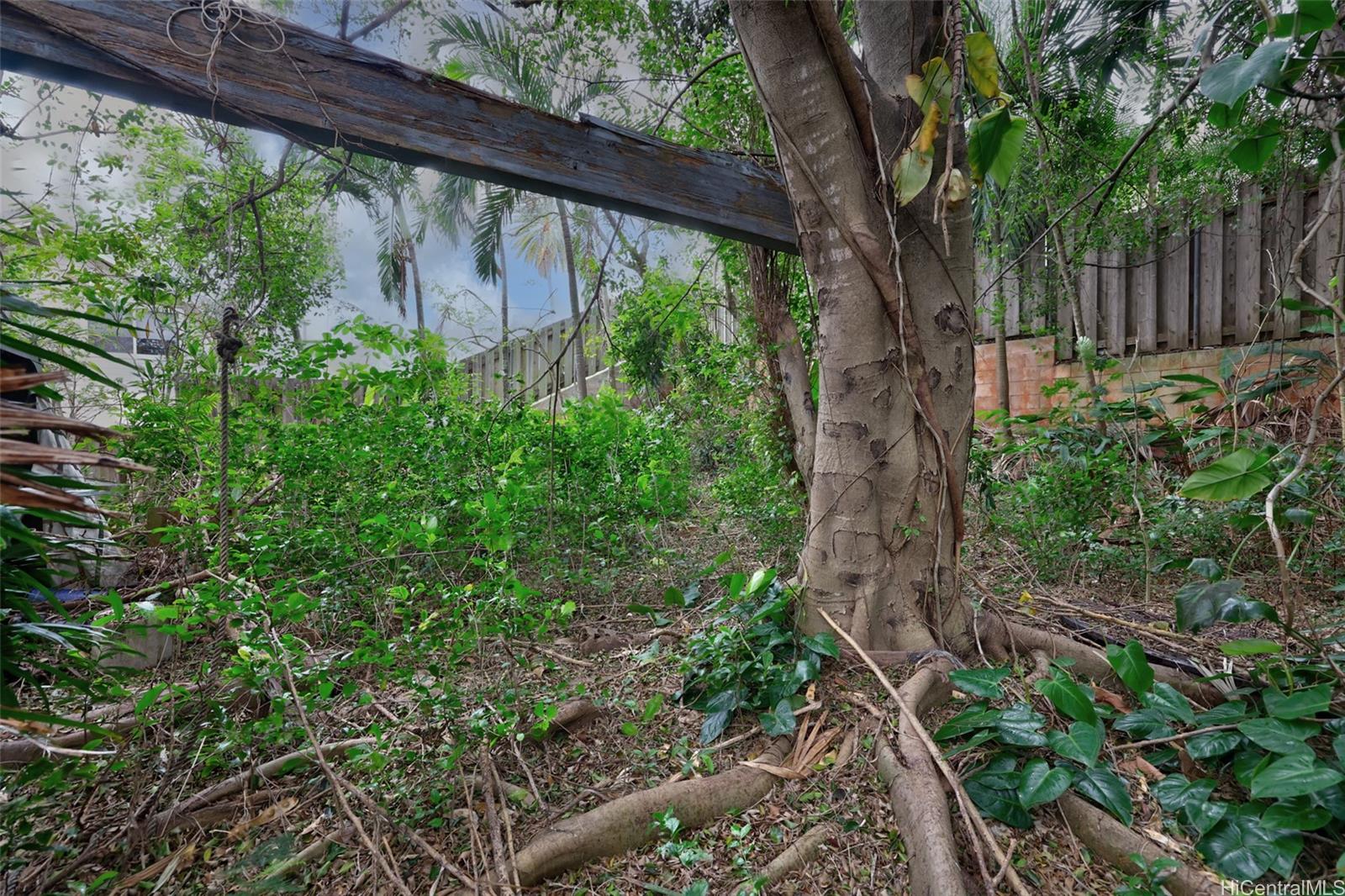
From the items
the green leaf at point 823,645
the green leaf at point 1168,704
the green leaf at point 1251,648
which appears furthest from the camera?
the green leaf at point 823,645

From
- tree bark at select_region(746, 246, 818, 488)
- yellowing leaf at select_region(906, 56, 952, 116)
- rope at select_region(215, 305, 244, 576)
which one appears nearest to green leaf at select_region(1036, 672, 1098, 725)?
tree bark at select_region(746, 246, 818, 488)

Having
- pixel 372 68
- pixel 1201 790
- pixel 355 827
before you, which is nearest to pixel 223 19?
pixel 372 68

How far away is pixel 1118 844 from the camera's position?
4.50ft

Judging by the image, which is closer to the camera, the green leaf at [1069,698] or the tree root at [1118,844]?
the tree root at [1118,844]

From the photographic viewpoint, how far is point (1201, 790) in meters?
1.38

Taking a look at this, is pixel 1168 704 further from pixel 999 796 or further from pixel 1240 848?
pixel 999 796

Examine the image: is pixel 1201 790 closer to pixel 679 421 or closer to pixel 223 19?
pixel 223 19

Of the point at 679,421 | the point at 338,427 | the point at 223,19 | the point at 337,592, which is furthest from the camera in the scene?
the point at 679,421

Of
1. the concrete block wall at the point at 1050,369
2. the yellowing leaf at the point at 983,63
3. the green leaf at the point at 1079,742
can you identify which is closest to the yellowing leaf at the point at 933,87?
the yellowing leaf at the point at 983,63

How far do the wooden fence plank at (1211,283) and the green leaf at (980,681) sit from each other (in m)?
5.01

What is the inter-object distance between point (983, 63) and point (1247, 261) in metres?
4.70

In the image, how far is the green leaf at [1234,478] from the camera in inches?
Result: 62.0

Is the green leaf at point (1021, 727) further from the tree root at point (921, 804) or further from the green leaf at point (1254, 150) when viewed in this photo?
the green leaf at point (1254, 150)

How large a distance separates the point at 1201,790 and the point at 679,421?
3566 mm
